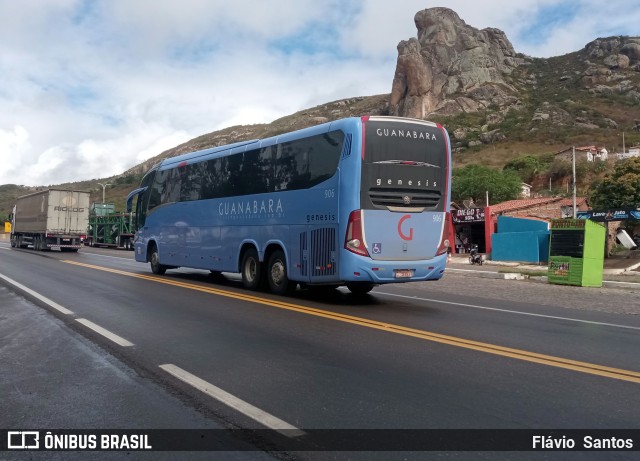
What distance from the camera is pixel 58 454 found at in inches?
152

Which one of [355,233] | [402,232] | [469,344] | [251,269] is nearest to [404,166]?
[402,232]

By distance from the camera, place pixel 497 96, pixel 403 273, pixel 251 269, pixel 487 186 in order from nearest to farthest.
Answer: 1. pixel 403 273
2. pixel 251 269
3. pixel 487 186
4. pixel 497 96

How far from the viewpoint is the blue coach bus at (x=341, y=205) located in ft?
35.5

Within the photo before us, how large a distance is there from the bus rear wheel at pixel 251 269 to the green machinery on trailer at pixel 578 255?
11.4 m

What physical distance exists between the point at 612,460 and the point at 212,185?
13.1 meters

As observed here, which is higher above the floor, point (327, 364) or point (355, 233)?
point (355, 233)

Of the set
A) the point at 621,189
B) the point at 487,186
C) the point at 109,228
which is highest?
the point at 487,186

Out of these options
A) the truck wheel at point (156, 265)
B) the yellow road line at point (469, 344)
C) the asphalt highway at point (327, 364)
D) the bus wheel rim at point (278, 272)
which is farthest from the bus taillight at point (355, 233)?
the truck wheel at point (156, 265)

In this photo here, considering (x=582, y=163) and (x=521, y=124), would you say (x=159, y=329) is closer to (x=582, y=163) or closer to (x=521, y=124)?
(x=582, y=163)

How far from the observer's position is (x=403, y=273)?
36.5 feet

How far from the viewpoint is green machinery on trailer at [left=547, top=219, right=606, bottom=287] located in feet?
62.0

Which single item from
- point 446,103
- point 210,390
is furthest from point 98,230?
point 446,103

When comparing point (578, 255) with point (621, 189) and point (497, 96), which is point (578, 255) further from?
point (497, 96)

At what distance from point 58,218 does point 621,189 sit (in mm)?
43865
